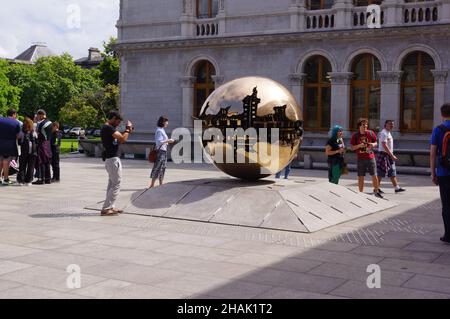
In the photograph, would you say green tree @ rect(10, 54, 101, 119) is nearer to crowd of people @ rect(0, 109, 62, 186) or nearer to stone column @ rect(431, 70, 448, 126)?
stone column @ rect(431, 70, 448, 126)

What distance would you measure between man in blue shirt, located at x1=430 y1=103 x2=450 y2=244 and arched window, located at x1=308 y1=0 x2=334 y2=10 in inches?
730

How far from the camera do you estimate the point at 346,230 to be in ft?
31.3

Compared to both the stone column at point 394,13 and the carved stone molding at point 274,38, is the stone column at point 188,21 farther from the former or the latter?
the stone column at point 394,13

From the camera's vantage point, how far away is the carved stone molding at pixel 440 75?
23.2 meters

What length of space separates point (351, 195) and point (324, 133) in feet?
47.8

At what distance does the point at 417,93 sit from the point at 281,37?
6.20 meters

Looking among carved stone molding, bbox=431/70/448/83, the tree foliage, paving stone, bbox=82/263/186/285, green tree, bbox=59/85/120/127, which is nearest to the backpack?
paving stone, bbox=82/263/186/285

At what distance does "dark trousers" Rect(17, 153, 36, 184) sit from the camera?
15922 millimetres

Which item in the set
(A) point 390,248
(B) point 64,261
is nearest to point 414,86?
(A) point 390,248

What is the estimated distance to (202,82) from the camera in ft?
96.1

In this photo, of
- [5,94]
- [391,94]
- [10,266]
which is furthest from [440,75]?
[5,94]

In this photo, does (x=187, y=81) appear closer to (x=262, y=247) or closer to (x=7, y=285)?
(x=262, y=247)

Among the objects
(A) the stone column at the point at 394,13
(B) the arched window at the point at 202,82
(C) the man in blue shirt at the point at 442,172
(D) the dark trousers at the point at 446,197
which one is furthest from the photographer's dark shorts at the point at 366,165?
(B) the arched window at the point at 202,82
